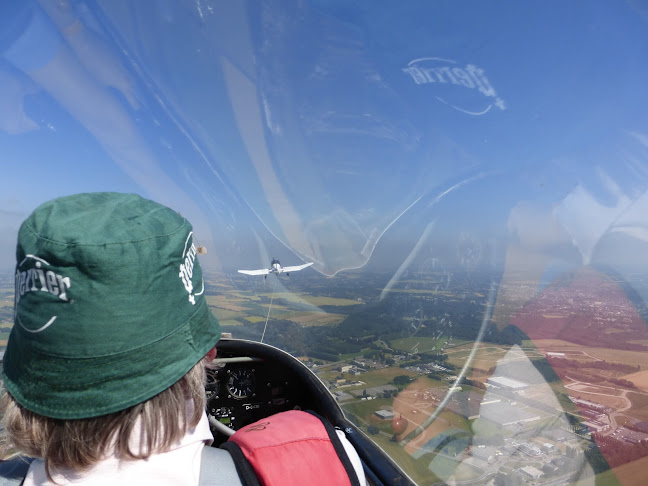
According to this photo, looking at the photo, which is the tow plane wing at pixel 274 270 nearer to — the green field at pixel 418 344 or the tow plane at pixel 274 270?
the tow plane at pixel 274 270

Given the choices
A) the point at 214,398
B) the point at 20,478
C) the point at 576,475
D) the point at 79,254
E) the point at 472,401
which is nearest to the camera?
the point at 79,254

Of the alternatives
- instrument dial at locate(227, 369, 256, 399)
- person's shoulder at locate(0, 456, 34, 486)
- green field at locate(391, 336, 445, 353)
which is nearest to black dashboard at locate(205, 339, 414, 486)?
instrument dial at locate(227, 369, 256, 399)

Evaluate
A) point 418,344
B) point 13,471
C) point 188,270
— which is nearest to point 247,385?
point 13,471

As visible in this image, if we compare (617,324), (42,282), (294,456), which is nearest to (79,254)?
(42,282)

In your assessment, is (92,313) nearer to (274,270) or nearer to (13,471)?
(13,471)

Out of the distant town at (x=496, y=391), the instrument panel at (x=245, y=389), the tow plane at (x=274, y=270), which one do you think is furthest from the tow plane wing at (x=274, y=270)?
the instrument panel at (x=245, y=389)

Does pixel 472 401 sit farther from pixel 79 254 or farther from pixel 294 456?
pixel 79 254
